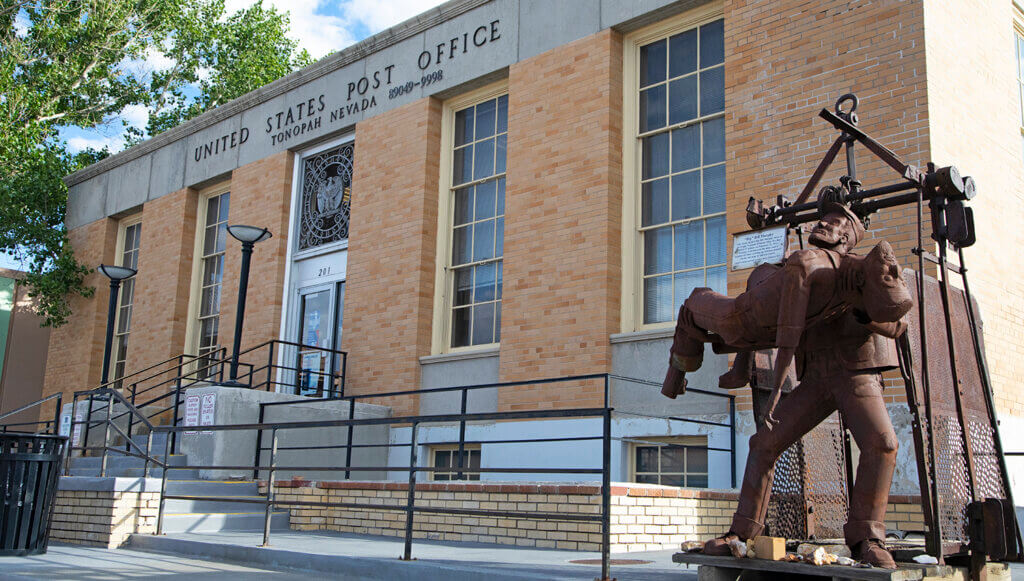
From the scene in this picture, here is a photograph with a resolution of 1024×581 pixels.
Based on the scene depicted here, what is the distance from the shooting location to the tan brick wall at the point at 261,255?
16047mm

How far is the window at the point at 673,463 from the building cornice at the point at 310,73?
7.20 metres

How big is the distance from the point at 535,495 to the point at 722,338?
4.24 m

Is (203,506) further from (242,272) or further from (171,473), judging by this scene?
(242,272)

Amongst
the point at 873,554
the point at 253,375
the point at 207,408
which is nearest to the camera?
the point at 873,554

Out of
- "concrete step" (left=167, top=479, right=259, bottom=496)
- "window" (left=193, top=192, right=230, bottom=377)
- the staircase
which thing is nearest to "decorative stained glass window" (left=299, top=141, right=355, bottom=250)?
"window" (left=193, top=192, right=230, bottom=377)

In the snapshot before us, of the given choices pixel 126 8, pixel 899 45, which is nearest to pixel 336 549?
pixel 899 45

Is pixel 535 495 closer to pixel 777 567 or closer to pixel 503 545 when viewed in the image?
pixel 503 545

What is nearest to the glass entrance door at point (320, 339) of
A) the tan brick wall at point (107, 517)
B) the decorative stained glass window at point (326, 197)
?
the decorative stained glass window at point (326, 197)

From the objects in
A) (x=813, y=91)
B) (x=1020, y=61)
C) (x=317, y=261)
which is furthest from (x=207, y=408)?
(x=1020, y=61)

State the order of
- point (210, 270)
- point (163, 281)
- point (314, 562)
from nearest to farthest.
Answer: point (314, 562)
point (210, 270)
point (163, 281)

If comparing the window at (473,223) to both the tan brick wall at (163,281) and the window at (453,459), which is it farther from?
the tan brick wall at (163,281)

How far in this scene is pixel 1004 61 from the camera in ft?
36.3

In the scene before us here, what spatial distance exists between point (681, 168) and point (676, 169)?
0.24 feet

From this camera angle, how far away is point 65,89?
23.7 meters
